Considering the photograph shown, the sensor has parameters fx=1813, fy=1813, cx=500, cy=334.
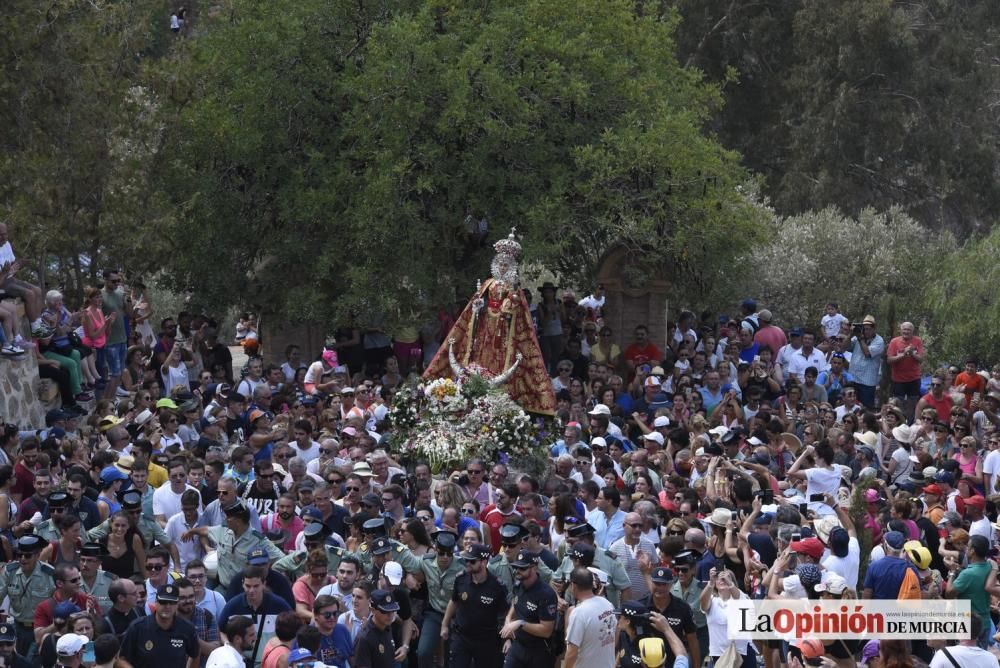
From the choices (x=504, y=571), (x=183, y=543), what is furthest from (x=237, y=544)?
(x=504, y=571)

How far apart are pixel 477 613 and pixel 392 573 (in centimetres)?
65

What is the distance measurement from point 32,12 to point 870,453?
10819 millimetres

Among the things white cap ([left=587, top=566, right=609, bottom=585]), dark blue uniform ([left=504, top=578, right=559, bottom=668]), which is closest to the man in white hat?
dark blue uniform ([left=504, top=578, right=559, bottom=668])

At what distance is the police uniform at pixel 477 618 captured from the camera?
1231cm

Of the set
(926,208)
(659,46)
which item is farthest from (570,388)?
(926,208)

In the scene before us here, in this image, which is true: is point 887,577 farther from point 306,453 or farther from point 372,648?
point 306,453

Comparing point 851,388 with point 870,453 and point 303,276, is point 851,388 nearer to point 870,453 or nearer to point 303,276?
point 870,453

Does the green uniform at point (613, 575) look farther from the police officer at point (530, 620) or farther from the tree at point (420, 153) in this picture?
the tree at point (420, 153)

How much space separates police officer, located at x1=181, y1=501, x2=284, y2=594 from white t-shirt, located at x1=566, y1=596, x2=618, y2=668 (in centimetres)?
245

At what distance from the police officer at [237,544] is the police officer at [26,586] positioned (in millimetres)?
1234

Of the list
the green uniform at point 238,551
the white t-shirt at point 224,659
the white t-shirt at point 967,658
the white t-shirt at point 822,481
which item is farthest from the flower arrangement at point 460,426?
Result: the white t-shirt at point 967,658

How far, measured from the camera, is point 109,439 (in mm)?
16422

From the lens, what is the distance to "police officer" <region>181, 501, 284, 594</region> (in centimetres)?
Answer: 1280

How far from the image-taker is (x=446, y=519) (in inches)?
538
